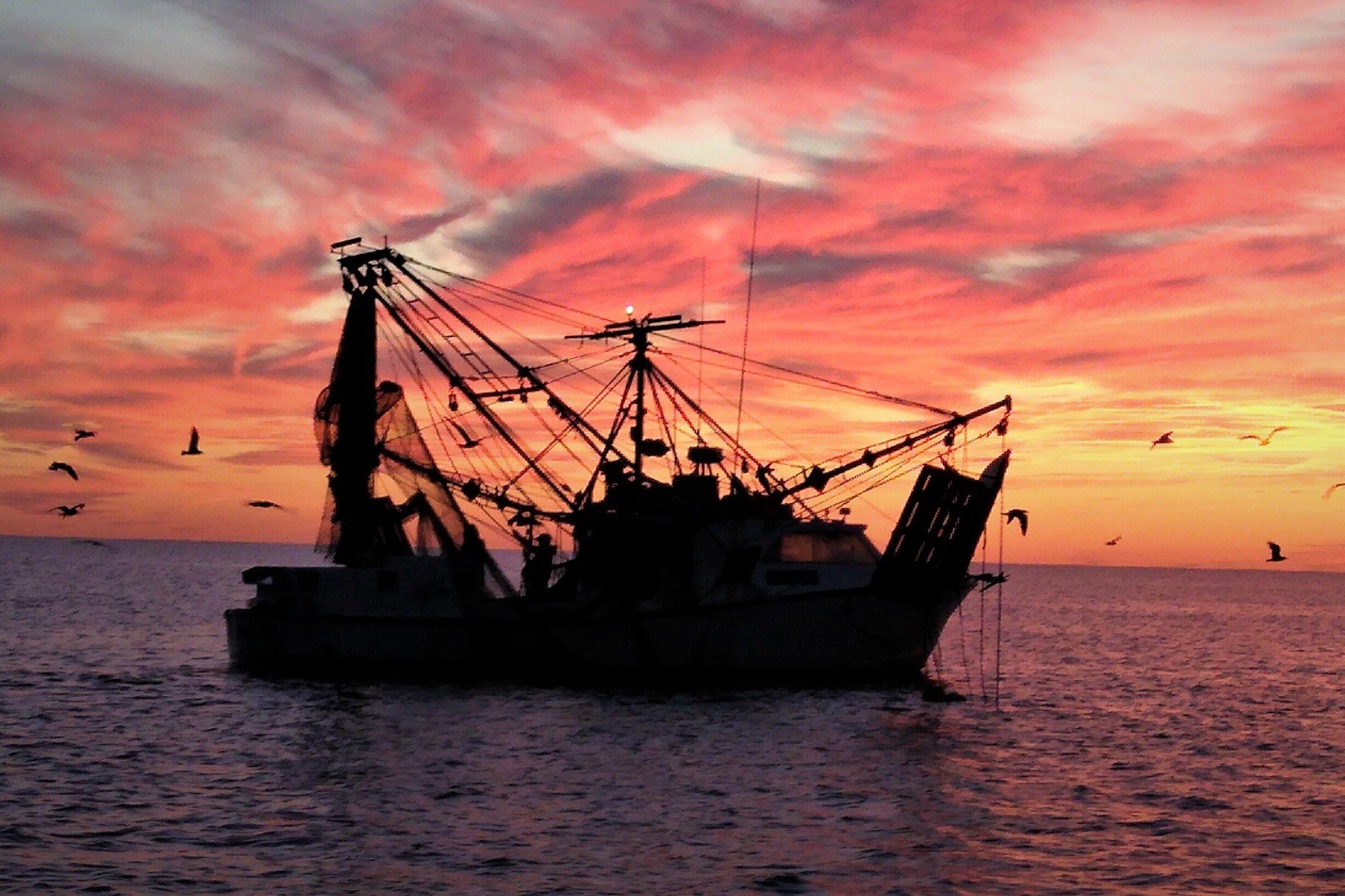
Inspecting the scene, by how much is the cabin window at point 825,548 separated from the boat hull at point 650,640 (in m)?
1.74

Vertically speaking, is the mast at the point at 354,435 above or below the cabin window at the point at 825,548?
above

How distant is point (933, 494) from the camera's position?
4966 cm

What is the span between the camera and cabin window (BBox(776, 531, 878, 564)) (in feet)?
164

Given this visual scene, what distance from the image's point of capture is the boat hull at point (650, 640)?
161 feet

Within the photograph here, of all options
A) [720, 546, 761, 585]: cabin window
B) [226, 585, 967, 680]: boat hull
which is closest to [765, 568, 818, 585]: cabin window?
[720, 546, 761, 585]: cabin window

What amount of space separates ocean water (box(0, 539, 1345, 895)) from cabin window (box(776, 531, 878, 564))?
180 inches

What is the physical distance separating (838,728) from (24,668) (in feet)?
125

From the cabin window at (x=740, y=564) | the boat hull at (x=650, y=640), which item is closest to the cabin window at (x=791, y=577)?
the cabin window at (x=740, y=564)

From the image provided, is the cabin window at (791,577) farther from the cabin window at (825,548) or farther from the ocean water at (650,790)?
the ocean water at (650,790)

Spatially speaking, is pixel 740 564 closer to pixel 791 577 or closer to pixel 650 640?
pixel 791 577

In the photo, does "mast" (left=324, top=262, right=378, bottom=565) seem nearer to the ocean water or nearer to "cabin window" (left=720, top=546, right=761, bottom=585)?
the ocean water

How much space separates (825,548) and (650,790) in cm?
1947

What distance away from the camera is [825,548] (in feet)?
166

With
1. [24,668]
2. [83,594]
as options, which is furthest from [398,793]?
[83,594]
